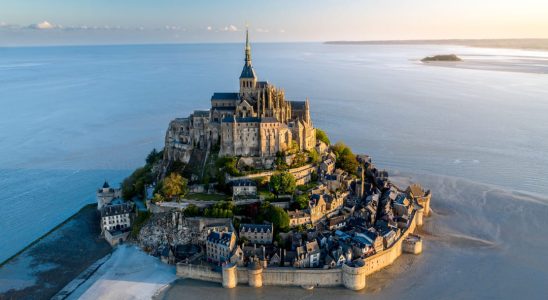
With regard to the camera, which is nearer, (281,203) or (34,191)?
(281,203)

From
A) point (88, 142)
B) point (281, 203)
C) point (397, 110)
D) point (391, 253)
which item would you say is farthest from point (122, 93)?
point (391, 253)

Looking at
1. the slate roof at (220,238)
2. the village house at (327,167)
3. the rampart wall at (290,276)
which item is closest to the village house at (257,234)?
the slate roof at (220,238)

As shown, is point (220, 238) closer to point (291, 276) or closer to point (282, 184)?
point (291, 276)

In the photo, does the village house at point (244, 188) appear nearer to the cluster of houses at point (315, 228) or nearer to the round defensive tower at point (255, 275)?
the cluster of houses at point (315, 228)

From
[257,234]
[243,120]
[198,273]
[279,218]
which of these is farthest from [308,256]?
[243,120]

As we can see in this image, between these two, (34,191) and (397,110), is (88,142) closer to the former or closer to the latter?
(34,191)
